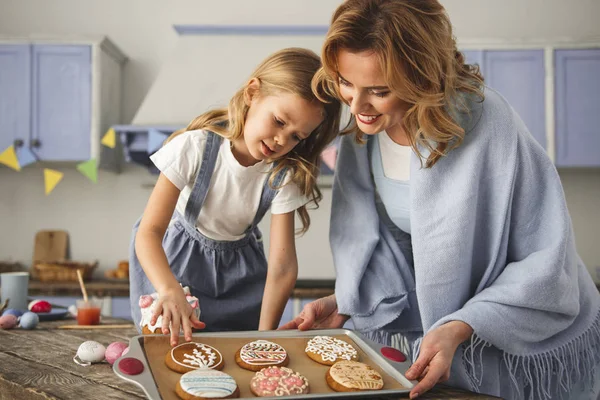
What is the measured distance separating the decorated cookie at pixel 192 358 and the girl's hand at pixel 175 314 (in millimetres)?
40

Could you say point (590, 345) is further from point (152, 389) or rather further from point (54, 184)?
point (54, 184)

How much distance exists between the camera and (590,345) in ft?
4.24

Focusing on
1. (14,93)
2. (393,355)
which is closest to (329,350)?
(393,355)

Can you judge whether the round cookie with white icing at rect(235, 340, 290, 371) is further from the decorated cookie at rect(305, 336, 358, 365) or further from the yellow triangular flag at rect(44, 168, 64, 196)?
the yellow triangular flag at rect(44, 168, 64, 196)

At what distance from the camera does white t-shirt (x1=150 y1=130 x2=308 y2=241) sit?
1555 millimetres

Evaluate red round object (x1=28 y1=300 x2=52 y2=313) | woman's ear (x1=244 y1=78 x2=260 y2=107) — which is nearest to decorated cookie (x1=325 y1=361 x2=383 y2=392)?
woman's ear (x1=244 y1=78 x2=260 y2=107)

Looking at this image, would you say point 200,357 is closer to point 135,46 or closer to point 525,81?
point 525,81

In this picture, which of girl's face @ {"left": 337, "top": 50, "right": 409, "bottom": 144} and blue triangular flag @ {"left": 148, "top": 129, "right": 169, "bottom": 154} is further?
blue triangular flag @ {"left": 148, "top": 129, "right": 169, "bottom": 154}

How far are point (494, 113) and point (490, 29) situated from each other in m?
3.20

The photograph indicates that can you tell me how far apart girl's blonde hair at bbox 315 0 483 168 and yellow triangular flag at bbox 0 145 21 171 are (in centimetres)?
315

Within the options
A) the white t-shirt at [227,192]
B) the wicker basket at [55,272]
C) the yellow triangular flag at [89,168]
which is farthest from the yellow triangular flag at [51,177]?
the white t-shirt at [227,192]

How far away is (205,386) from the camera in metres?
0.94

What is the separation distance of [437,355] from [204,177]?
77cm

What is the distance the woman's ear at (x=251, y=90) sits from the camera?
1.53 meters
